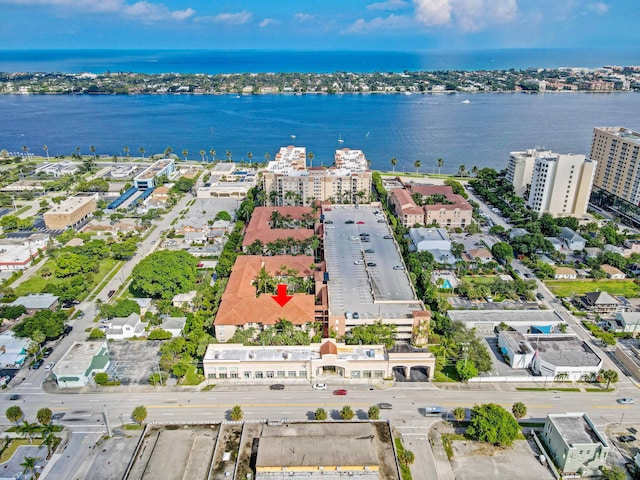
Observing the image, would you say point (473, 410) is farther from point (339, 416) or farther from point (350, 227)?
point (350, 227)

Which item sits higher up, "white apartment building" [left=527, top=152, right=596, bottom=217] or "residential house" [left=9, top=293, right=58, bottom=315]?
"white apartment building" [left=527, top=152, right=596, bottom=217]

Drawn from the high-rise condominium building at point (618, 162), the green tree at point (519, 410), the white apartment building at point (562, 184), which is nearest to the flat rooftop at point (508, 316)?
the green tree at point (519, 410)

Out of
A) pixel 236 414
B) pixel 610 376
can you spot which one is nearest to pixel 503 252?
pixel 610 376

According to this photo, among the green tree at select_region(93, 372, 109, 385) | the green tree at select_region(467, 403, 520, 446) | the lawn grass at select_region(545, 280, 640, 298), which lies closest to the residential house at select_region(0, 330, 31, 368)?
the green tree at select_region(93, 372, 109, 385)

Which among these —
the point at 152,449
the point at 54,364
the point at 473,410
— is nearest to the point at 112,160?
the point at 54,364

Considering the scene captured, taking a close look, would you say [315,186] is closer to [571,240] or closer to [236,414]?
[571,240]

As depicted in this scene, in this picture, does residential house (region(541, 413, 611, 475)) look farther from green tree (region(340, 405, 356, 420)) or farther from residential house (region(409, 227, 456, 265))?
residential house (region(409, 227, 456, 265))
